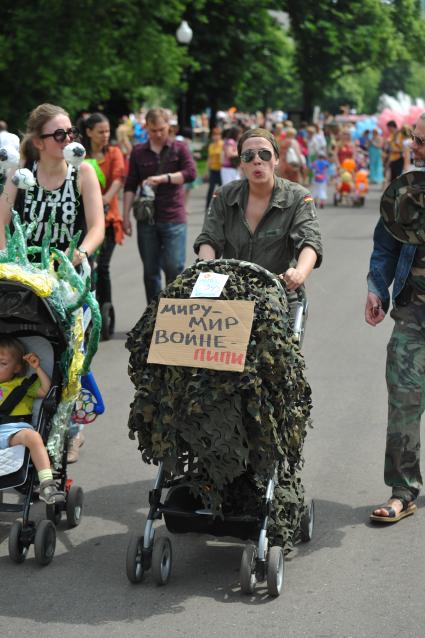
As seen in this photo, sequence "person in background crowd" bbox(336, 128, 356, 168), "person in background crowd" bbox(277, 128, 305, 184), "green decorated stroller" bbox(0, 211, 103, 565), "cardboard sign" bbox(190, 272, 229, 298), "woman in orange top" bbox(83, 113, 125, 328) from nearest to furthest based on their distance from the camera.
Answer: "cardboard sign" bbox(190, 272, 229, 298) → "green decorated stroller" bbox(0, 211, 103, 565) → "woman in orange top" bbox(83, 113, 125, 328) → "person in background crowd" bbox(277, 128, 305, 184) → "person in background crowd" bbox(336, 128, 356, 168)

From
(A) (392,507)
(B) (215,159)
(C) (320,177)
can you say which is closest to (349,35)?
(C) (320,177)

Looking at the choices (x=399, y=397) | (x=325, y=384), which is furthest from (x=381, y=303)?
(x=325, y=384)

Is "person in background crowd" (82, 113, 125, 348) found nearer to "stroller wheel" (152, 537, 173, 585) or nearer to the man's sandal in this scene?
the man's sandal

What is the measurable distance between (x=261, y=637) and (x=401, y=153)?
22.5 metres

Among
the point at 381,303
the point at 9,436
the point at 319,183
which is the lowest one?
the point at 319,183

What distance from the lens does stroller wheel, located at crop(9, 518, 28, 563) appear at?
541 centimetres

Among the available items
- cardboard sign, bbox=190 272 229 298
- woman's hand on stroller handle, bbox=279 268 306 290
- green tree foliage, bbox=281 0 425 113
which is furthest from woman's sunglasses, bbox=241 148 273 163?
green tree foliage, bbox=281 0 425 113

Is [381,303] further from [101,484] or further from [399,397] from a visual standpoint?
A: [101,484]

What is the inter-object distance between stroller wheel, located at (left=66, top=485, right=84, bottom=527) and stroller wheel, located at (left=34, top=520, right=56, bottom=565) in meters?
0.43

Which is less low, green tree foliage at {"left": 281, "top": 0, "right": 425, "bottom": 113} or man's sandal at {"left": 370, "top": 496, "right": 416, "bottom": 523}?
green tree foliage at {"left": 281, "top": 0, "right": 425, "bottom": 113}

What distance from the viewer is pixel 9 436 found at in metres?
5.55

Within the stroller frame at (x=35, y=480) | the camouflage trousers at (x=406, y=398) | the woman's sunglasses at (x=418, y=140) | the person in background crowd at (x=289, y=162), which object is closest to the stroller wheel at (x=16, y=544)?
the stroller frame at (x=35, y=480)

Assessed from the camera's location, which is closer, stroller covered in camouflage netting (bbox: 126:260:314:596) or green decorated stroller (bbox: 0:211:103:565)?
stroller covered in camouflage netting (bbox: 126:260:314:596)

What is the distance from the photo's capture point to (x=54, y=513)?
5.97m
